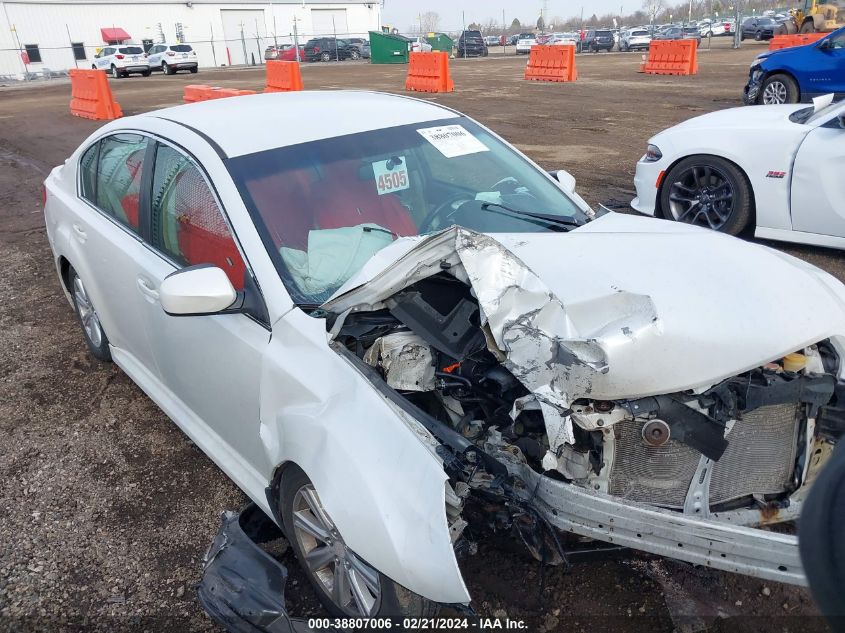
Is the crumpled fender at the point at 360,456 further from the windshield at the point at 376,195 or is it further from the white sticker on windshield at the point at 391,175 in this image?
the white sticker on windshield at the point at 391,175

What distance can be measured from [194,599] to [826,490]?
2263 millimetres

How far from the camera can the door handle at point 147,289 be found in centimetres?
298

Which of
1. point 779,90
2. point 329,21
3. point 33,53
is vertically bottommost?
point 779,90

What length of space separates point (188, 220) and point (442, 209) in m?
1.14

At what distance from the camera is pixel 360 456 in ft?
6.44

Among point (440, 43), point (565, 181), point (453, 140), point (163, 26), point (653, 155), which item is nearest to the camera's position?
point (453, 140)

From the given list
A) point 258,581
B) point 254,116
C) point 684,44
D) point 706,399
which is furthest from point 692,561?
point 684,44

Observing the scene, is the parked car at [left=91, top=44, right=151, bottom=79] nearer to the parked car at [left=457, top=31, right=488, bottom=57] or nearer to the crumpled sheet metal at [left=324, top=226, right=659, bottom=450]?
the parked car at [left=457, top=31, right=488, bottom=57]

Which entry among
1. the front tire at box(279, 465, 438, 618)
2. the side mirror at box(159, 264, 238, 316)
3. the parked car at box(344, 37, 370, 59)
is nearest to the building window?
the parked car at box(344, 37, 370, 59)

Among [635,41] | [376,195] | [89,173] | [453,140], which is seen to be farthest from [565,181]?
[635,41]

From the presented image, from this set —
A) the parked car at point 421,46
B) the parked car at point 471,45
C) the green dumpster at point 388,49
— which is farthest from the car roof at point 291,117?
the parked car at point 471,45

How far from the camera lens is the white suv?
3478 cm

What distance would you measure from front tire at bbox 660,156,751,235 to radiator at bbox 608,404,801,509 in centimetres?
387

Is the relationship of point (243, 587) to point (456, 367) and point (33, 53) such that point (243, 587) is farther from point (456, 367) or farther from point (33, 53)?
point (33, 53)
